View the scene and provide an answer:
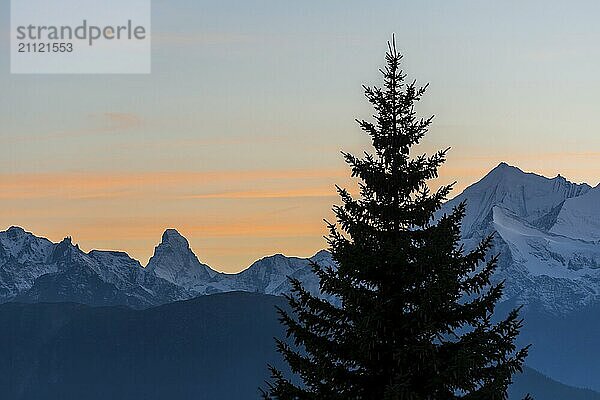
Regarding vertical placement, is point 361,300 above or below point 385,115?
below

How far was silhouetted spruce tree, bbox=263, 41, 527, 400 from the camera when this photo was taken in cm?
3350

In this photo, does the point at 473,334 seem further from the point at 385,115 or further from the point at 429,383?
the point at 385,115

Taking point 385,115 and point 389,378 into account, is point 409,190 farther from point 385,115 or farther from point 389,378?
point 389,378

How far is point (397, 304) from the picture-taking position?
113ft

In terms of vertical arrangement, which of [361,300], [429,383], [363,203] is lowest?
[429,383]

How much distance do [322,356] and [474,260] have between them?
5.14 m

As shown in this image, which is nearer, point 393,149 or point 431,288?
point 431,288

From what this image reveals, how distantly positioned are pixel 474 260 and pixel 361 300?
3.53m

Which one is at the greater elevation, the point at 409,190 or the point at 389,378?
the point at 409,190

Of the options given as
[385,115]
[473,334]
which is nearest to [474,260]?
[473,334]

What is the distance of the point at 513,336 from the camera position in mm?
34188

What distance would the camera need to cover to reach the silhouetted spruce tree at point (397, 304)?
3350 cm

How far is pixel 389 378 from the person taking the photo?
34250mm

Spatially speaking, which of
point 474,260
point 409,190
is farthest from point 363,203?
point 474,260
